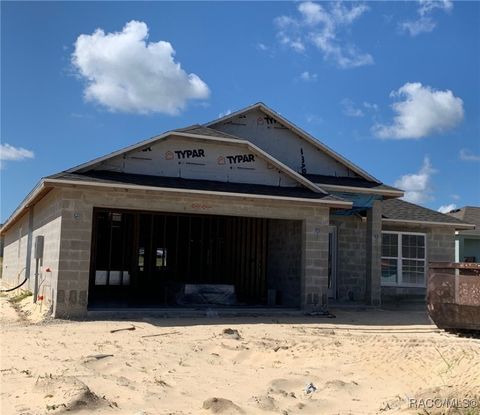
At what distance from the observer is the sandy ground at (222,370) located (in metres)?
6.63

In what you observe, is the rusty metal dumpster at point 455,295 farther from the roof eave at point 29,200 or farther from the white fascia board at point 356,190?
the roof eave at point 29,200

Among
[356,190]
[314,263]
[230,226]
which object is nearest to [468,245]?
[356,190]

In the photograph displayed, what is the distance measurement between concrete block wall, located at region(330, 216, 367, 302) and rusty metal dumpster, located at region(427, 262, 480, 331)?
757 centimetres

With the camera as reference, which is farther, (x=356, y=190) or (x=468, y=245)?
(x=468, y=245)

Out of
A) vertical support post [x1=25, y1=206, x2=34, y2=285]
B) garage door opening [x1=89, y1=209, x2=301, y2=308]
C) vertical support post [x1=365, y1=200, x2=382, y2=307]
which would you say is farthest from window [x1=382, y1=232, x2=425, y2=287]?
vertical support post [x1=25, y1=206, x2=34, y2=285]

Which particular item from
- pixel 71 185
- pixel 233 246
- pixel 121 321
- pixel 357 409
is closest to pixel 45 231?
pixel 71 185

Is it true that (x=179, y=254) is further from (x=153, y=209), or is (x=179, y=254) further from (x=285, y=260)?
(x=153, y=209)

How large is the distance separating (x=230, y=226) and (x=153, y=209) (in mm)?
7485

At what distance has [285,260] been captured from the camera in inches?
728

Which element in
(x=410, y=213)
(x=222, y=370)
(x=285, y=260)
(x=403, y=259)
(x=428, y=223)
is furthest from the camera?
(x=410, y=213)

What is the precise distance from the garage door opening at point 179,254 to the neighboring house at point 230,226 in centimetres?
5

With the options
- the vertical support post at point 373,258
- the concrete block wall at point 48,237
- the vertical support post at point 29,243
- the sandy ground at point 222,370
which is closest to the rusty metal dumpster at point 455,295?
the sandy ground at point 222,370

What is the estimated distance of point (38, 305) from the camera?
51.2 feet

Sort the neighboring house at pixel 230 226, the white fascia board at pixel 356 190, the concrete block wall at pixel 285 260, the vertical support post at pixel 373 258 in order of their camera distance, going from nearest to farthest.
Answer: the neighboring house at pixel 230 226 → the concrete block wall at pixel 285 260 → the white fascia board at pixel 356 190 → the vertical support post at pixel 373 258
